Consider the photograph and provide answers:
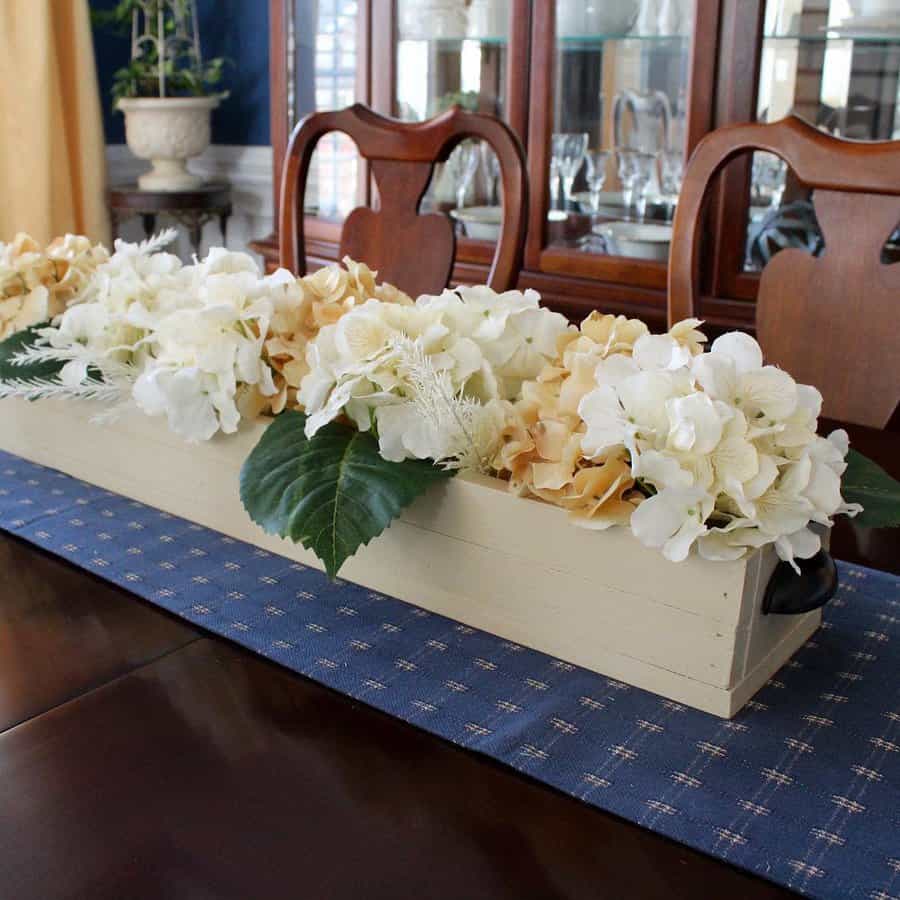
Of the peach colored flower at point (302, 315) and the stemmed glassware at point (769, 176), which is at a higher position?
the stemmed glassware at point (769, 176)

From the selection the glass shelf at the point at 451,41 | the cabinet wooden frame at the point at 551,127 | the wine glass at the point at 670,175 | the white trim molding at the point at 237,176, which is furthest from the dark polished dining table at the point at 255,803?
the white trim molding at the point at 237,176

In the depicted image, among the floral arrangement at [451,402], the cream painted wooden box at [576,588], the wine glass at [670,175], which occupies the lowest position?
the cream painted wooden box at [576,588]

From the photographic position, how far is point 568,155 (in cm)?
227

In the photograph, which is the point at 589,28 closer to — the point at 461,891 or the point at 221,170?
the point at 221,170

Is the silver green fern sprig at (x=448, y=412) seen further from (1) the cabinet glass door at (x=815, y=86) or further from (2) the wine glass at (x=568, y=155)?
(2) the wine glass at (x=568, y=155)

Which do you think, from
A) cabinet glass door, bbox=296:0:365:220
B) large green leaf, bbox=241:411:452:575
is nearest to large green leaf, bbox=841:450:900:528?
large green leaf, bbox=241:411:452:575

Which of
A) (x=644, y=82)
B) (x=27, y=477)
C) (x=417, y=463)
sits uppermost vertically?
(x=644, y=82)

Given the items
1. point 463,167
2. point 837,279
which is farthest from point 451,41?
point 837,279

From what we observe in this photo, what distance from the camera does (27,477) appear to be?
1.15 metres

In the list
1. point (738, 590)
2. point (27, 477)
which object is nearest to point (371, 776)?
point (738, 590)

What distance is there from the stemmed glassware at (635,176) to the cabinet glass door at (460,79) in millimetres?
259

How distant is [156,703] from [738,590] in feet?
1.22

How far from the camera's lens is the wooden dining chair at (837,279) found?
128 cm

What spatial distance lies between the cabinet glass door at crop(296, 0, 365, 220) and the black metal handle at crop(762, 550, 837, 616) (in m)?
2.00
